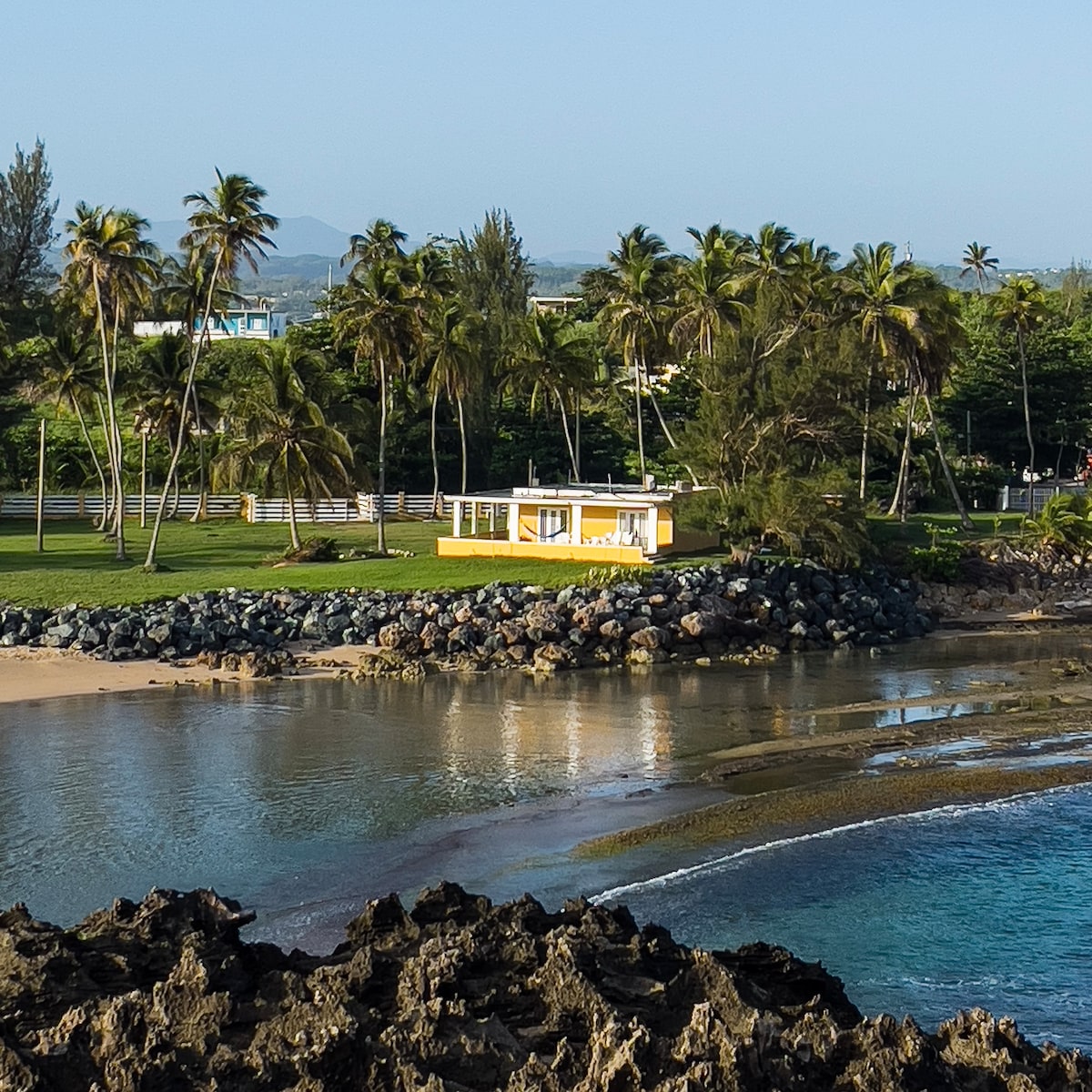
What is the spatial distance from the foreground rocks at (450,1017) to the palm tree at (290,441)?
120 feet

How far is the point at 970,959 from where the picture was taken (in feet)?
68.9

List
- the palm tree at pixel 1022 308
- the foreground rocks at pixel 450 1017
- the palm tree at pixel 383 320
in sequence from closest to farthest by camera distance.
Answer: the foreground rocks at pixel 450 1017 < the palm tree at pixel 383 320 < the palm tree at pixel 1022 308

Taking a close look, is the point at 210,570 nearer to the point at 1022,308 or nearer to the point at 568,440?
the point at 568,440

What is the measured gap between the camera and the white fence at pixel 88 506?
70.1 metres

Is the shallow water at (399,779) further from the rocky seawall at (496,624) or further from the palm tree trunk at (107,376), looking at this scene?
the palm tree trunk at (107,376)

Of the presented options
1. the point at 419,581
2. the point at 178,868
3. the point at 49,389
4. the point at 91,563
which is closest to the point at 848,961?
the point at 178,868

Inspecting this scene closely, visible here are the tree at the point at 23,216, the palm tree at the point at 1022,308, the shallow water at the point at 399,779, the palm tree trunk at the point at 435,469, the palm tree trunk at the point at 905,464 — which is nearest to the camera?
the shallow water at the point at 399,779

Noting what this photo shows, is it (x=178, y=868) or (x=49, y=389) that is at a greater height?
(x=49, y=389)

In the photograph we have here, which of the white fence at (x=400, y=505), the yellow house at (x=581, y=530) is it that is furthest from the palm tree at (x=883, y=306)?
the white fence at (x=400, y=505)

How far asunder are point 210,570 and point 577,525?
11694 millimetres

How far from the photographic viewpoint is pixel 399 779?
96.3 feet

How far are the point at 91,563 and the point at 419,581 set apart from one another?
11366 mm

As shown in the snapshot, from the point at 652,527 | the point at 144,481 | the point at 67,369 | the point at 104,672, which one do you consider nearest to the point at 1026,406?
the point at 652,527

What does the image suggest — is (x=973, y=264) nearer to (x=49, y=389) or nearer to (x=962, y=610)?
(x=962, y=610)
